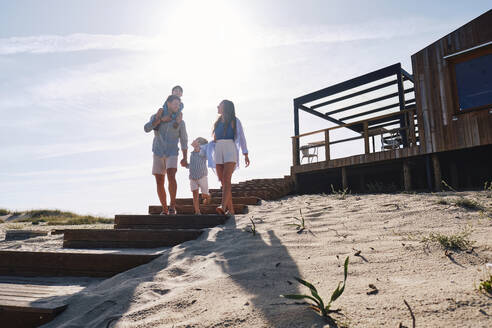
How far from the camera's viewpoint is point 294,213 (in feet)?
13.3

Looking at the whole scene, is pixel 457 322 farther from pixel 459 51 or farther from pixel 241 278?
pixel 459 51

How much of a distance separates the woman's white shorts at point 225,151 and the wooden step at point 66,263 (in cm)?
208

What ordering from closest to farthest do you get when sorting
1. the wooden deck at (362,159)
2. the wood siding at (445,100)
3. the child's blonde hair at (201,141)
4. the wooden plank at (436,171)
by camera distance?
1. the child's blonde hair at (201,141)
2. the wood siding at (445,100)
3. the wooden plank at (436,171)
4. the wooden deck at (362,159)

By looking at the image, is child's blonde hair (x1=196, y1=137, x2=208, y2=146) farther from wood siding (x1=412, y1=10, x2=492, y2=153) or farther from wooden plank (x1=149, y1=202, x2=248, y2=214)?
wood siding (x1=412, y1=10, x2=492, y2=153)

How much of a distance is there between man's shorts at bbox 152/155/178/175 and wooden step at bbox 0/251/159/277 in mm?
2039

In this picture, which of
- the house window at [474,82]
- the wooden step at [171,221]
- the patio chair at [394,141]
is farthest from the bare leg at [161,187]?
the patio chair at [394,141]

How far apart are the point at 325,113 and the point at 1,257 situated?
1094cm

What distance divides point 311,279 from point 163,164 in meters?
3.47

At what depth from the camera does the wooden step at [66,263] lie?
2.83m

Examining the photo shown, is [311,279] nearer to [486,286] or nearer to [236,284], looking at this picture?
[236,284]

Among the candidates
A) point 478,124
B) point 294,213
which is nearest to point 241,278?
point 294,213

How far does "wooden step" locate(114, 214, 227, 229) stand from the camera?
4.16 m

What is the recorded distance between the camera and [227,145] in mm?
4652

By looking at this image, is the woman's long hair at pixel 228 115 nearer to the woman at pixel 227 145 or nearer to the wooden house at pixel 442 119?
the woman at pixel 227 145
